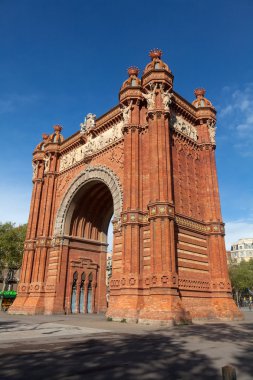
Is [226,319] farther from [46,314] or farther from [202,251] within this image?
[46,314]

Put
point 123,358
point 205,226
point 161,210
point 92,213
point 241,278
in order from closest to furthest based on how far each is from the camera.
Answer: point 123,358 → point 161,210 → point 205,226 → point 92,213 → point 241,278

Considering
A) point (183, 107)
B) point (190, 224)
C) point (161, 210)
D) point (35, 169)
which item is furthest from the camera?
point (35, 169)

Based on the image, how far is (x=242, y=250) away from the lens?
408 feet

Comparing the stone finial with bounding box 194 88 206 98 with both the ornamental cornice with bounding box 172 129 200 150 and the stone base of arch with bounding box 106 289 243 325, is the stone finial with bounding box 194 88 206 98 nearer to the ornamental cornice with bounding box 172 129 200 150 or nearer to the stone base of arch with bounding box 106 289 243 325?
the ornamental cornice with bounding box 172 129 200 150

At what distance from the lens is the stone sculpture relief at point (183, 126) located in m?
24.5

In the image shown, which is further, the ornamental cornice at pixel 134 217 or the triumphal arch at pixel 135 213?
the ornamental cornice at pixel 134 217

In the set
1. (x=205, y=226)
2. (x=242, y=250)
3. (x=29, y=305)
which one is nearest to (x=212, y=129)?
(x=205, y=226)

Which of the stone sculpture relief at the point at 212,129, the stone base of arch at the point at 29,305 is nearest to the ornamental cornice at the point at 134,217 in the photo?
the stone sculpture relief at the point at 212,129

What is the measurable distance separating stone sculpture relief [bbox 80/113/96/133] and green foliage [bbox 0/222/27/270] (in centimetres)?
2134

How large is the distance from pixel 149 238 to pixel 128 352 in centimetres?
1155

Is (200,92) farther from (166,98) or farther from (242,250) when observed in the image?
(242,250)

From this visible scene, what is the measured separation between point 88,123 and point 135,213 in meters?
12.8

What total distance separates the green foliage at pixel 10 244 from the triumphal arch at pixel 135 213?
1303 centimetres

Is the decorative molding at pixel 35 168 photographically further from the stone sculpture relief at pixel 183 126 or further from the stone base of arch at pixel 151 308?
the stone base of arch at pixel 151 308
